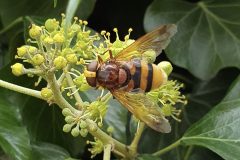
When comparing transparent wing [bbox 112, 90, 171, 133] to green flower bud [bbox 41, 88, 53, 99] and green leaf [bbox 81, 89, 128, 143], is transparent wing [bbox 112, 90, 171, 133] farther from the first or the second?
green leaf [bbox 81, 89, 128, 143]

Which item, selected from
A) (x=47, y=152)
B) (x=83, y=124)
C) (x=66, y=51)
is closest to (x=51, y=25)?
(x=66, y=51)

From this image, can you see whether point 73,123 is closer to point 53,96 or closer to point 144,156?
point 53,96

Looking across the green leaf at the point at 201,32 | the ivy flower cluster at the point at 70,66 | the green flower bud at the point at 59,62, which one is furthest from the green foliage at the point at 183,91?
the green flower bud at the point at 59,62

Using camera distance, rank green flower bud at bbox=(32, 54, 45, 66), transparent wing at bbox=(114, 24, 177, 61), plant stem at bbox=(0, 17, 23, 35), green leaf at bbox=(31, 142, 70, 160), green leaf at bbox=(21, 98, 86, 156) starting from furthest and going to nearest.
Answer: plant stem at bbox=(0, 17, 23, 35), green leaf at bbox=(21, 98, 86, 156), green leaf at bbox=(31, 142, 70, 160), transparent wing at bbox=(114, 24, 177, 61), green flower bud at bbox=(32, 54, 45, 66)

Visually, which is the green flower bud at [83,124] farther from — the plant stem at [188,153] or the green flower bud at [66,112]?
the plant stem at [188,153]

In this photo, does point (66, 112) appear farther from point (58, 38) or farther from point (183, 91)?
point (183, 91)

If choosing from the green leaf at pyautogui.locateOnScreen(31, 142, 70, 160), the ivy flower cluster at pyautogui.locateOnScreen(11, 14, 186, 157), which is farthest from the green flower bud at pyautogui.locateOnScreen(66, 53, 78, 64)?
the green leaf at pyautogui.locateOnScreen(31, 142, 70, 160)

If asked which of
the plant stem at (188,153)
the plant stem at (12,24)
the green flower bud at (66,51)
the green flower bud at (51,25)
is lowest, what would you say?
the plant stem at (188,153)
